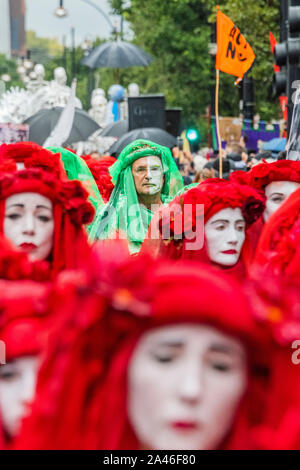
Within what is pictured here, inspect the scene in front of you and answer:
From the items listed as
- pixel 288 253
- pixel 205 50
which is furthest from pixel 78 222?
pixel 205 50

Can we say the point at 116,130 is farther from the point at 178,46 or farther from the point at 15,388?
the point at 178,46

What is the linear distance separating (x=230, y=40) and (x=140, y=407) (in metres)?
9.75

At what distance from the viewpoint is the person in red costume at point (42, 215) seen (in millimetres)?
4184

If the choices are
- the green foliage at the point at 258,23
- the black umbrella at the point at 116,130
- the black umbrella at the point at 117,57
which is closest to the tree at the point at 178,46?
the green foliage at the point at 258,23

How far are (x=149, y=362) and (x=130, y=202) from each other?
185 inches

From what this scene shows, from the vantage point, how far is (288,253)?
15.2 ft

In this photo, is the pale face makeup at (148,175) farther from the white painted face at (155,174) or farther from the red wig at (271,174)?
the red wig at (271,174)

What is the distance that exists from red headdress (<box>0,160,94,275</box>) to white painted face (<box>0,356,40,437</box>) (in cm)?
173

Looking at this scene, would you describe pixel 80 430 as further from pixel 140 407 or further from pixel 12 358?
pixel 12 358

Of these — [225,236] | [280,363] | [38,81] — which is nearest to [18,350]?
[280,363]

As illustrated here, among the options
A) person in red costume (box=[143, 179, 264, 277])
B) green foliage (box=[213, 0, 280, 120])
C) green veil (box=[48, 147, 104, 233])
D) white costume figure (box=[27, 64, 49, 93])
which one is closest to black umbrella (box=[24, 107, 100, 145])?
green veil (box=[48, 147, 104, 233])

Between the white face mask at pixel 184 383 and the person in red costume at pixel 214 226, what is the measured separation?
2921 mm

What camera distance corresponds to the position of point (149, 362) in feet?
7.39

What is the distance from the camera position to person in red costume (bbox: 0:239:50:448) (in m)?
2.42
